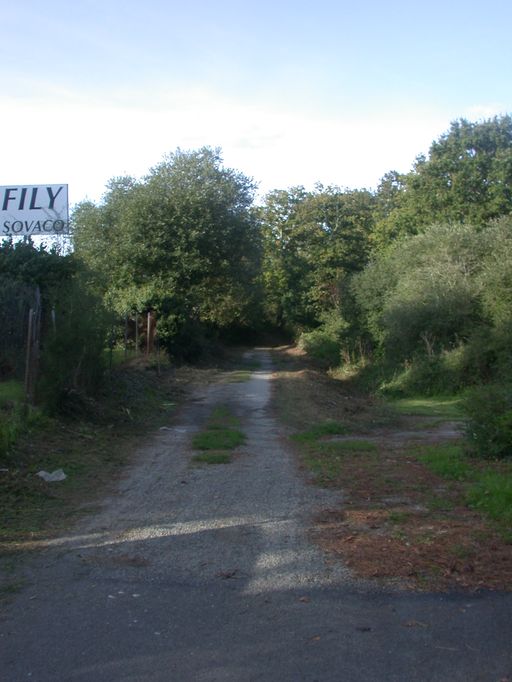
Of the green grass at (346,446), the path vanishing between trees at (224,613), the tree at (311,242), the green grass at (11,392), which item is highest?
the tree at (311,242)

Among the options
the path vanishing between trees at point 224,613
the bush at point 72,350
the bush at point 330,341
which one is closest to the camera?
the path vanishing between trees at point 224,613

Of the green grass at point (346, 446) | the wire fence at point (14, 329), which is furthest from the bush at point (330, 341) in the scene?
the green grass at point (346, 446)

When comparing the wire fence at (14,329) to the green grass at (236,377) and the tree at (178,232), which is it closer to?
the green grass at (236,377)

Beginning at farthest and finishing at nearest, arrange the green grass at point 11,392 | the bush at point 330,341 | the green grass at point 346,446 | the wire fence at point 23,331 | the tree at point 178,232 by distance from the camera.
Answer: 1. the bush at point 330,341
2. the tree at point 178,232
3. the wire fence at point 23,331
4. the green grass at point 11,392
5. the green grass at point 346,446

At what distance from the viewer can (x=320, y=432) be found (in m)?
14.5

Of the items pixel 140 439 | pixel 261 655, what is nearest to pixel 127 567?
pixel 261 655

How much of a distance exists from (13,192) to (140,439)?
7705 mm

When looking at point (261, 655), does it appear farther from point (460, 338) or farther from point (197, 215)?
point (197, 215)

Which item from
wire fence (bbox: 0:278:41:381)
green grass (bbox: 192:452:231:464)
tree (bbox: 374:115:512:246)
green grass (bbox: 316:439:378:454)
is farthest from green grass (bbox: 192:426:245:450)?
tree (bbox: 374:115:512:246)

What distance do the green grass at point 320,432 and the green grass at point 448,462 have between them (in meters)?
2.33

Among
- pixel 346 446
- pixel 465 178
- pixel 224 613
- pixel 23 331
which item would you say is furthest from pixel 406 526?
pixel 465 178

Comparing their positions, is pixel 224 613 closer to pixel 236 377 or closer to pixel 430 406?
pixel 430 406

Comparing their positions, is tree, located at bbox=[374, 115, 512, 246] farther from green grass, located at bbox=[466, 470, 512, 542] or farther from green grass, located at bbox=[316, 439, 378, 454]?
green grass, located at bbox=[466, 470, 512, 542]

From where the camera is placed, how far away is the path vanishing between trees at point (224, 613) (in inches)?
175
